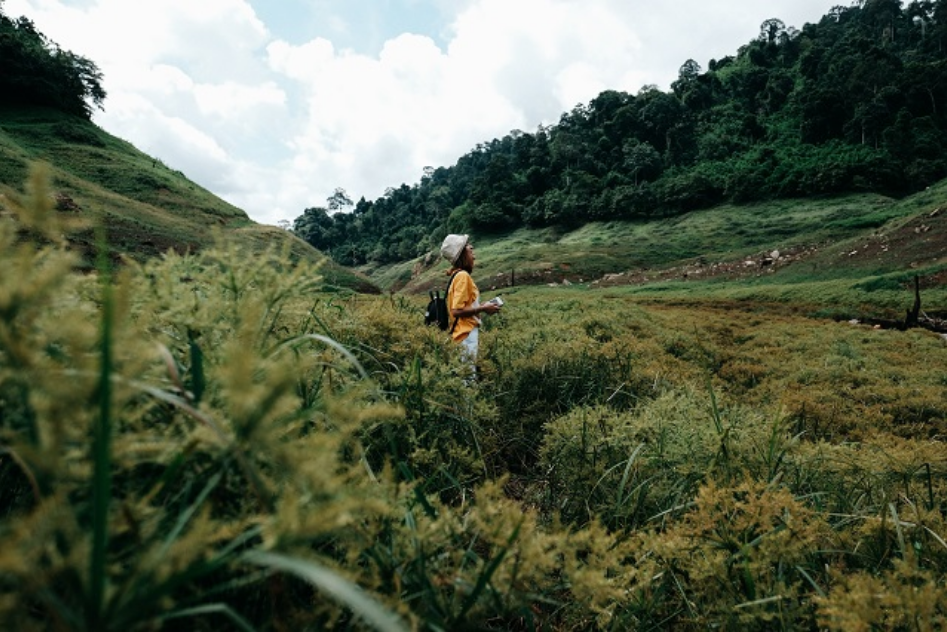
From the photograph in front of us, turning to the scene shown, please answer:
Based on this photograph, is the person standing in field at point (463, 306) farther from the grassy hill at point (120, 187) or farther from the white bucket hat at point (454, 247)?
the grassy hill at point (120, 187)

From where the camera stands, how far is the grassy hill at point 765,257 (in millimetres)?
19312

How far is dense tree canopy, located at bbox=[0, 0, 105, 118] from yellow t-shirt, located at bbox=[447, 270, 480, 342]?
55.5 meters

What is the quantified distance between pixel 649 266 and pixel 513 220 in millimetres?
40565

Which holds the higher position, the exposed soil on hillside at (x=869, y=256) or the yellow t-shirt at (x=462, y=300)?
the yellow t-shirt at (x=462, y=300)

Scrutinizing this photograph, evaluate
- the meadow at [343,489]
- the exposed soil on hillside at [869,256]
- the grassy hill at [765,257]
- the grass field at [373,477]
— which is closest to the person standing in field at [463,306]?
the grass field at [373,477]

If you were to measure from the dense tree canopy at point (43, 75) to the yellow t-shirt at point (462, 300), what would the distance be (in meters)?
55.5

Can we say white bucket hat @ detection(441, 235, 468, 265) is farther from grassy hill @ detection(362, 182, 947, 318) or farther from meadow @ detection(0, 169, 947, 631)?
grassy hill @ detection(362, 182, 947, 318)

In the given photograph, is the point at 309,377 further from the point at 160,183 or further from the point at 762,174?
the point at 762,174

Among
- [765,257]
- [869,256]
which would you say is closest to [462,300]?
[869,256]

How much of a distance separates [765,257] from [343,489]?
4048 cm

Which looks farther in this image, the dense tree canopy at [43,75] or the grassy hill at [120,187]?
the dense tree canopy at [43,75]

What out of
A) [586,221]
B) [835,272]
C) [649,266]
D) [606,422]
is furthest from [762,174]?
[606,422]

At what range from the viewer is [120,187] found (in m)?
35.3

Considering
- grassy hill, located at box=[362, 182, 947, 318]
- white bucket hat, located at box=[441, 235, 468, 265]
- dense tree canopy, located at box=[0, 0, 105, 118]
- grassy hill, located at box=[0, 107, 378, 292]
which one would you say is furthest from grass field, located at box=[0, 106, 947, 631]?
dense tree canopy, located at box=[0, 0, 105, 118]
